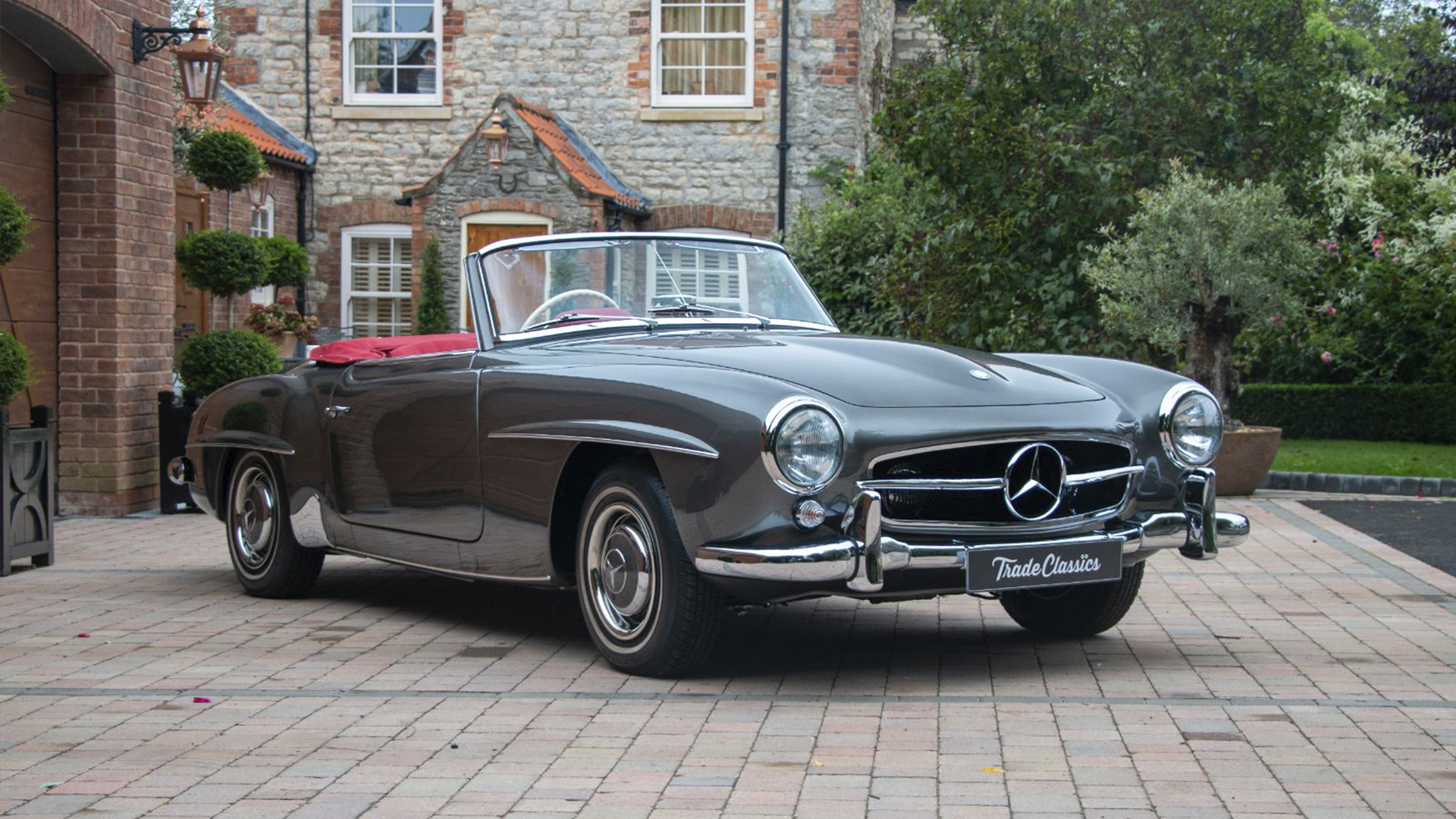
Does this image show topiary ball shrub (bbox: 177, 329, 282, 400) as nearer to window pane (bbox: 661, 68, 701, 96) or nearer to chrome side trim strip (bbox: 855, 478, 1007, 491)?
chrome side trim strip (bbox: 855, 478, 1007, 491)

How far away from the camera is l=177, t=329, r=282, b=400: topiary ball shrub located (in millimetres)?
11633

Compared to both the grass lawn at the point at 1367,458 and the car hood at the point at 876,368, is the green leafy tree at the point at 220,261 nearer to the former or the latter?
the car hood at the point at 876,368

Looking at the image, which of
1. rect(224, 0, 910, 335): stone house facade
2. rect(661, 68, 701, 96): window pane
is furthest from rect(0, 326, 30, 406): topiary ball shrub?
rect(661, 68, 701, 96): window pane

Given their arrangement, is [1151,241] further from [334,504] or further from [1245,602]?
[334,504]

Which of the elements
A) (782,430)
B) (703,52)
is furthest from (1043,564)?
(703,52)

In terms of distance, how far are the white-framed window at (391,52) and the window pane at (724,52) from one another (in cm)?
358

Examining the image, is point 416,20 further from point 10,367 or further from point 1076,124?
point 10,367

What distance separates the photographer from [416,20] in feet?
75.5

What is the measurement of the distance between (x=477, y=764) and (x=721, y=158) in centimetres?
1872

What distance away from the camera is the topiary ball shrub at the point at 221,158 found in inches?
486

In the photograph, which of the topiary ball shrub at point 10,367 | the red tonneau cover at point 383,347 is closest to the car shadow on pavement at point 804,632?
the red tonneau cover at point 383,347

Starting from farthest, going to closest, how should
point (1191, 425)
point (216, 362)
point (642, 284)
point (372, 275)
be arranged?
point (372, 275) → point (216, 362) → point (642, 284) → point (1191, 425)

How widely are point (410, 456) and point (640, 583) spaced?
56.1 inches

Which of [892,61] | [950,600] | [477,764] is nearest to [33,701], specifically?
[477,764]
